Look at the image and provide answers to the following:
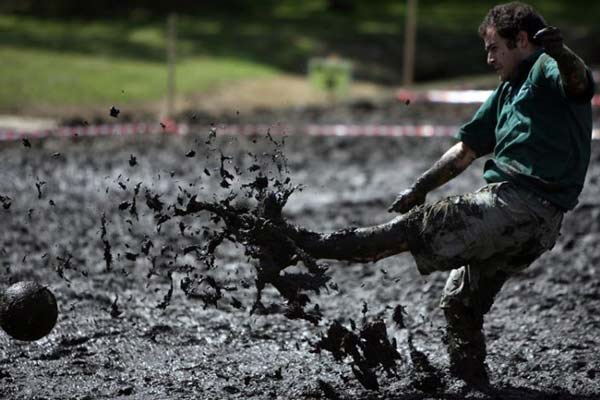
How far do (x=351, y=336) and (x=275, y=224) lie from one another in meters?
0.73

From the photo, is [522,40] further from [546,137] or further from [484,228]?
[484,228]

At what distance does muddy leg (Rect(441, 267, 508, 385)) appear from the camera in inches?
227

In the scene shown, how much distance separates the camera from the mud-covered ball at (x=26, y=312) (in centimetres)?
572

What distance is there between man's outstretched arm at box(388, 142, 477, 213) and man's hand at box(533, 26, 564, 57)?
1028 millimetres

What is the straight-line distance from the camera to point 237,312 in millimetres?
7242

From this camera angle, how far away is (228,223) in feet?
19.2

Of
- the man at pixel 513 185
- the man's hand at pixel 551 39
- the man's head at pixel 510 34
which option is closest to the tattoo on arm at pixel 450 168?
the man at pixel 513 185

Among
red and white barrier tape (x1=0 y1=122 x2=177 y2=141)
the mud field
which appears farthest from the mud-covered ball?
red and white barrier tape (x1=0 y1=122 x2=177 y2=141)

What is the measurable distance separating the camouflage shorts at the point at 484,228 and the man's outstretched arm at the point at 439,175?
361 millimetres

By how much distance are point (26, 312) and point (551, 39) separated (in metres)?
3.06

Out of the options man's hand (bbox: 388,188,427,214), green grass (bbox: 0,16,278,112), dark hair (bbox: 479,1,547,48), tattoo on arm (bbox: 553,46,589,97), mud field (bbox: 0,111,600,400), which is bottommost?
mud field (bbox: 0,111,600,400)

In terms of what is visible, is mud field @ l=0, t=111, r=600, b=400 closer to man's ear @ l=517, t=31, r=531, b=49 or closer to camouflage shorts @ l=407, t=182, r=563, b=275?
camouflage shorts @ l=407, t=182, r=563, b=275

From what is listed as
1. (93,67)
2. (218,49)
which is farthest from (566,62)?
(218,49)

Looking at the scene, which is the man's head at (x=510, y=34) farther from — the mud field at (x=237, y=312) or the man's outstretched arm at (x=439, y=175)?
the mud field at (x=237, y=312)
